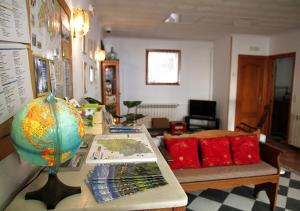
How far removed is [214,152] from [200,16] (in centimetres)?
244

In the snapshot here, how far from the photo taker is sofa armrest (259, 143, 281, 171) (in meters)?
2.24

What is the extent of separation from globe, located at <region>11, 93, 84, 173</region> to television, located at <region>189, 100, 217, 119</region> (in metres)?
5.24

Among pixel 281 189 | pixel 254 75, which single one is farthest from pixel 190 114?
pixel 281 189

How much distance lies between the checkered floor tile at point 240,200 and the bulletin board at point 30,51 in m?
1.89

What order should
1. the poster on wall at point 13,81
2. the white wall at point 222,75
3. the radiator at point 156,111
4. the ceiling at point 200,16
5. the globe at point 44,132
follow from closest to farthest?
the globe at point 44,132 < the poster on wall at point 13,81 < the ceiling at point 200,16 < the white wall at point 222,75 < the radiator at point 156,111

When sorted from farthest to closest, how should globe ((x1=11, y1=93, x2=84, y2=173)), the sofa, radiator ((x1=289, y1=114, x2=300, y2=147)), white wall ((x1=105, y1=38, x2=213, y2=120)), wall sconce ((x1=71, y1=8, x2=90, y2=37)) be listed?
white wall ((x1=105, y1=38, x2=213, y2=120)) < radiator ((x1=289, y1=114, x2=300, y2=147)) < the sofa < wall sconce ((x1=71, y1=8, x2=90, y2=37)) < globe ((x1=11, y1=93, x2=84, y2=173))

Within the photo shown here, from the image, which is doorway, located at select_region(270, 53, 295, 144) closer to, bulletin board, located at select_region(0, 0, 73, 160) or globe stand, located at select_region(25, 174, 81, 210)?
bulletin board, located at select_region(0, 0, 73, 160)

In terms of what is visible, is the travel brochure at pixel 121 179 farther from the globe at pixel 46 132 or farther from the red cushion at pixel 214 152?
the red cushion at pixel 214 152

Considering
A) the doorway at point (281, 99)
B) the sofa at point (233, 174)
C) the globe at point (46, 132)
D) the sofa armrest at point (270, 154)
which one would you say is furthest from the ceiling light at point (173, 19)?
the globe at point (46, 132)

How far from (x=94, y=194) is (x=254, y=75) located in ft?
17.6

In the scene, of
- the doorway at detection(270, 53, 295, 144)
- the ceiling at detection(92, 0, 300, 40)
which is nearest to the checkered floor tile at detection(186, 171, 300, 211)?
the ceiling at detection(92, 0, 300, 40)

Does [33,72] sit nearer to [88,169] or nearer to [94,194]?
[88,169]

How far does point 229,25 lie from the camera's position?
13.9 ft

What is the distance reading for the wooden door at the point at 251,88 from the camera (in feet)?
16.9
